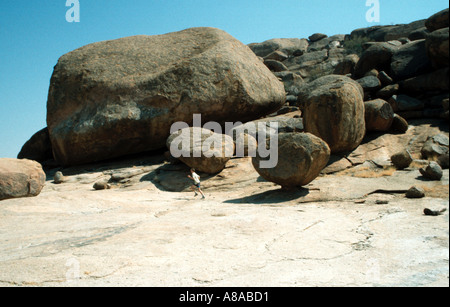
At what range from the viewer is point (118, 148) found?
12.3 m

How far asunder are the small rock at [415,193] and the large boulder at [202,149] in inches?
189

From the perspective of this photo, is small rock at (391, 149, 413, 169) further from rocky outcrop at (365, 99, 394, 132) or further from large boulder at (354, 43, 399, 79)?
large boulder at (354, 43, 399, 79)

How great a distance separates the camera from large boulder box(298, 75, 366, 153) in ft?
29.6

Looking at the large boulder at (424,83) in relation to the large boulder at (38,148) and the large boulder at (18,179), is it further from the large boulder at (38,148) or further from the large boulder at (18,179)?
the large boulder at (38,148)

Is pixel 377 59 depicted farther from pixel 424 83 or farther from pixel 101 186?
pixel 101 186

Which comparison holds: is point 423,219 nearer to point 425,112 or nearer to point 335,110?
point 335,110

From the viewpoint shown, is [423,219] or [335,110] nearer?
[423,219]

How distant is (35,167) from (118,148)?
3976mm

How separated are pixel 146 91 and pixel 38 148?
5911 millimetres

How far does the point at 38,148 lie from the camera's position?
1465 centimetres

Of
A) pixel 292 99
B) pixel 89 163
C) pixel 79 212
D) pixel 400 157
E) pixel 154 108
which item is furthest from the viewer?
pixel 292 99

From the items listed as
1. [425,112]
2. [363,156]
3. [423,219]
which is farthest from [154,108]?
[423,219]

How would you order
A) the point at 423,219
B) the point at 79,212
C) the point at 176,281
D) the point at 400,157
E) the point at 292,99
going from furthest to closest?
1. the point at 292,99
2. the point at 400,157
3. the point at 79,212
4. the point at 423,219
5. the point at 176,281

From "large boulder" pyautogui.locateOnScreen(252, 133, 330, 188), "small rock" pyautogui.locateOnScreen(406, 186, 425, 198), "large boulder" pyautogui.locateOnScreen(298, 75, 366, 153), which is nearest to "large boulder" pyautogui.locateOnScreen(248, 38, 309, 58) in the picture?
"large boulder" pyautogui.locateOnScreen(298, 75, 366, 153)
